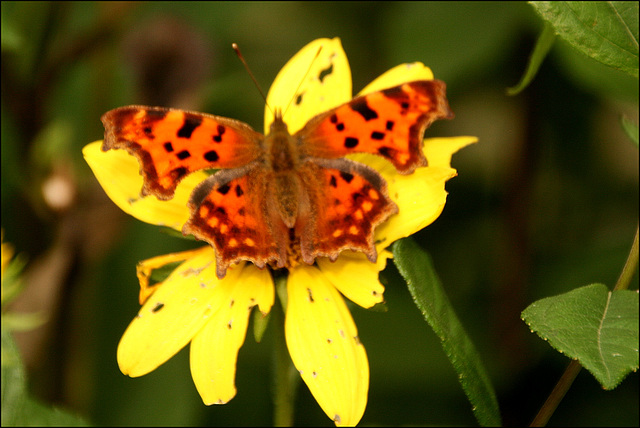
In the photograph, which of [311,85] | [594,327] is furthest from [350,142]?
[594,327]

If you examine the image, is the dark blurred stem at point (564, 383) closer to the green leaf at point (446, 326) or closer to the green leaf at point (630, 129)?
the green leaf at point (446, 326)

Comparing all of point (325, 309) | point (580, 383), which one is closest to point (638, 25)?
point (325, 309)

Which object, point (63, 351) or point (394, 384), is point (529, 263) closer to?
point (394, 384)

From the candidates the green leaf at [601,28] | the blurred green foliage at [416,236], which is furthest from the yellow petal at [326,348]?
the blurred green foliage at [416,236]

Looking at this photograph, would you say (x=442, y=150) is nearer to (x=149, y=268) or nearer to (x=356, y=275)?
(x=356, y=275)

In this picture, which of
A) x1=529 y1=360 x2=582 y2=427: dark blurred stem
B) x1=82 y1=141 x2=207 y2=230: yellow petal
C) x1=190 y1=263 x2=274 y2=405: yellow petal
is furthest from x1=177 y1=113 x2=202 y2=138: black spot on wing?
x1=529 y1=360 x2=582 y2=427: dark blurred stem

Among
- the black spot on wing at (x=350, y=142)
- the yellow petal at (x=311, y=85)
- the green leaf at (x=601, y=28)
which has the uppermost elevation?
the green leaf at (x=601, y=28)

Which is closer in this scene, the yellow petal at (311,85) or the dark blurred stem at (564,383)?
the dark blurred stem at (564,383)
